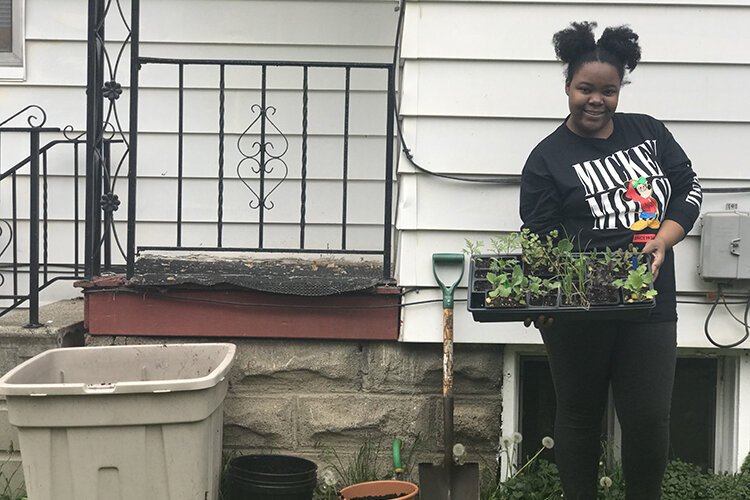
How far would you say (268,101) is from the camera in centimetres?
507

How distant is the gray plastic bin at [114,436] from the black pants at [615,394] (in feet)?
3.94

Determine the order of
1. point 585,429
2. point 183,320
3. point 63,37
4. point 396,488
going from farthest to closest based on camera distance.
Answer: point 63,37 → point 183,320 → point 396,488 → point 585,429

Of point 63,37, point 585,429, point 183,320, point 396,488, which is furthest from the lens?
point 63,37

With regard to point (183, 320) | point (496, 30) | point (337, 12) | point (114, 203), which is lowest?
point (183, 320)

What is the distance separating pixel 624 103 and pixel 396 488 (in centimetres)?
176

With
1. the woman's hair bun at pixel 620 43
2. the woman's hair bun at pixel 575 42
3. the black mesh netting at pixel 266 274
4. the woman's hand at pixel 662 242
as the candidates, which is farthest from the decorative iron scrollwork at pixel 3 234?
the woman's hand at pixel 662 242

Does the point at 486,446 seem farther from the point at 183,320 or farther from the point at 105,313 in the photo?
the point at 105,313

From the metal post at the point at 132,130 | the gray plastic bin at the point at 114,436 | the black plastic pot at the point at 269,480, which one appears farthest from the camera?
the metal post at the point at 132,130

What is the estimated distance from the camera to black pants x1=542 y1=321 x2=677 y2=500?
304cm

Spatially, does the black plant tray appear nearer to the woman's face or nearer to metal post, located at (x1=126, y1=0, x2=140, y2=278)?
the woman's face

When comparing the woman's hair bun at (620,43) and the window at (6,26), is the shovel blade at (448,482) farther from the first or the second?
the window at (6,26)

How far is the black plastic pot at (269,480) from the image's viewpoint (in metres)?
3.59

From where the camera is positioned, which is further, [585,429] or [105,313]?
[105,313]

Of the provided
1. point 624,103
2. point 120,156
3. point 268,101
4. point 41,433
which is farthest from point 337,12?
point 41,433
